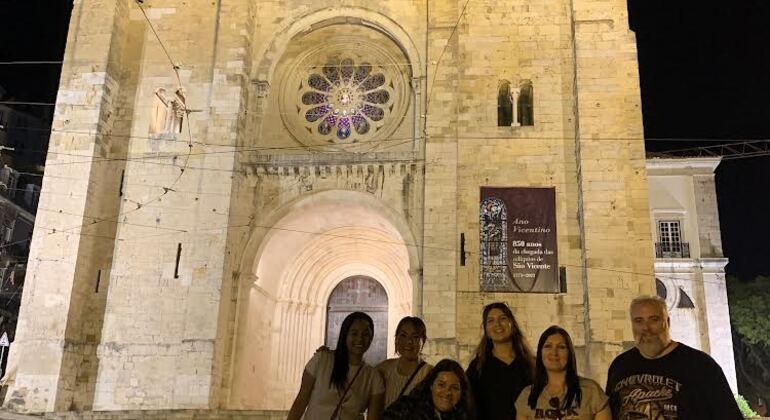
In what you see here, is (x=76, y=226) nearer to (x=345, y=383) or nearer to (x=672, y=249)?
(x=345, y=383)

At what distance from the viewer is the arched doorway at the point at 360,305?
18.6m

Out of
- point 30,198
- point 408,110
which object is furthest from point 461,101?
point 30,198

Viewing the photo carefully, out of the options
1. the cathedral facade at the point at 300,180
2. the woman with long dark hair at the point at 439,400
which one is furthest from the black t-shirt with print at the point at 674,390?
the cathedral facade at the point at 300,180

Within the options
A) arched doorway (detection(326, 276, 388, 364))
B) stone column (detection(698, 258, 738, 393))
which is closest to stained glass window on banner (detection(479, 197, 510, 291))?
arched doorway (detection(326, 276, 388, 364))

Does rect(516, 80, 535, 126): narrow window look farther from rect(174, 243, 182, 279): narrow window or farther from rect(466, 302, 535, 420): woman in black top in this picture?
rect(466, 302, 535, 420): woman in black top

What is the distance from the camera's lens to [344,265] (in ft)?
60.8

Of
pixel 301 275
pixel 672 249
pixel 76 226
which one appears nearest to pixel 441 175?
pixel 301 275

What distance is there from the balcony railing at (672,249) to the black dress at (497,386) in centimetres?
2119

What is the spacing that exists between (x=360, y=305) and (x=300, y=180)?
5953mm

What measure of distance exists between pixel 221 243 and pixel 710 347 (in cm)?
1705

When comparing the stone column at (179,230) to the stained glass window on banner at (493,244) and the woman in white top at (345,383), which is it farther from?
the woman in white top at (345,383)

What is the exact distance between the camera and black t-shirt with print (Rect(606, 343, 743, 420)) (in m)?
3.50

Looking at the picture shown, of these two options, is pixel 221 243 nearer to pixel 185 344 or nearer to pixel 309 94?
pixel 185 344

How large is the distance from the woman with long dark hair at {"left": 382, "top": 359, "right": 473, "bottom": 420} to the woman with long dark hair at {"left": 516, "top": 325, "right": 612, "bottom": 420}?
1.02ft
